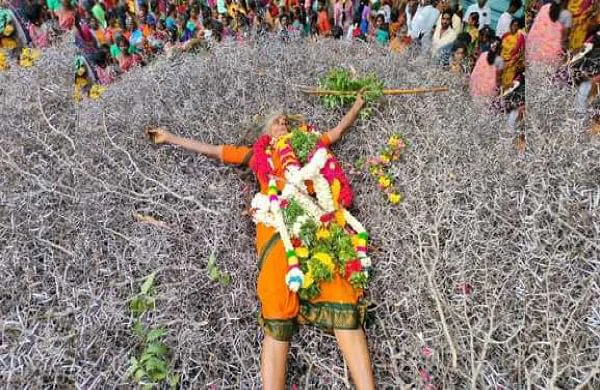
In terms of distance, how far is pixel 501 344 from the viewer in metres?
2.48

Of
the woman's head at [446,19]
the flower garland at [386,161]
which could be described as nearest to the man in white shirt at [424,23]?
the woman's head at [446,19]

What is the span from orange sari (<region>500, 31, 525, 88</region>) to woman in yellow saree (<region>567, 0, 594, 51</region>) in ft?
1.09

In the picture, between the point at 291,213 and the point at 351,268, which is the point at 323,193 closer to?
the point at 291,213

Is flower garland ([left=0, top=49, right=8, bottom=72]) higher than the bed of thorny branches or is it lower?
higher

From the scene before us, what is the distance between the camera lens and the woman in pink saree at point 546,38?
9.82 feet

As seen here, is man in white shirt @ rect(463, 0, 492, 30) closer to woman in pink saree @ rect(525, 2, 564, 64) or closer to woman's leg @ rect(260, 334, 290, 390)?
woman in pink saree @ rect(525, 2, 564, 64)

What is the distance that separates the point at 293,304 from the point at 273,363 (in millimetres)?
313

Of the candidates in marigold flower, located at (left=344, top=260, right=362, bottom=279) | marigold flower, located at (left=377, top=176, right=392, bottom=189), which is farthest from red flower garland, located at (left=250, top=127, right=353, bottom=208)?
marigold flower, located at (left=344, top=260, right=362, bottom=279)

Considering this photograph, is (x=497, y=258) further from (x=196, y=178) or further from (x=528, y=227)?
(x=196, y=178)

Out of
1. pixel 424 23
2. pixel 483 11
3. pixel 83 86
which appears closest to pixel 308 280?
pixel 483 11

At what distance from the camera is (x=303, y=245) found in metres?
2.81

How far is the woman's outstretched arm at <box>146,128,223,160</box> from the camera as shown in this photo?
347 centimetres

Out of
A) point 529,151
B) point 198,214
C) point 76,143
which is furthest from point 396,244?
point 76,143

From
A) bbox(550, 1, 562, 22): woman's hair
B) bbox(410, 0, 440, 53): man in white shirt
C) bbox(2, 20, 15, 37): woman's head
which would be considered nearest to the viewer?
bbox(550, 1, 562, 22): woman's hair
